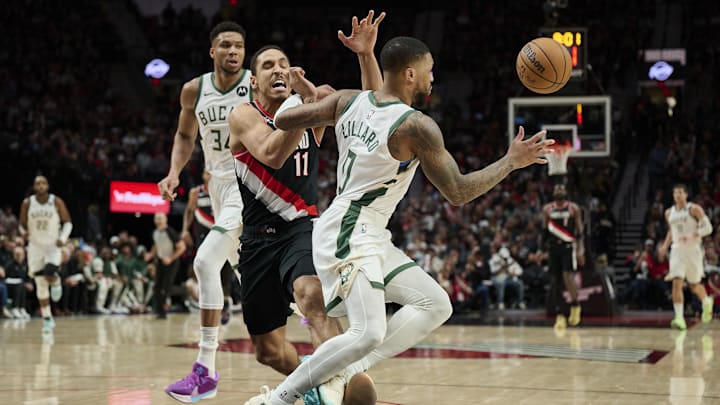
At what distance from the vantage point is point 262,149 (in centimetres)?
545

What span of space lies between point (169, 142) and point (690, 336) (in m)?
14.8

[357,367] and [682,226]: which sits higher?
[682,226]

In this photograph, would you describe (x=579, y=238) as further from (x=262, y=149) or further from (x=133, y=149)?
(x=133, y=149)

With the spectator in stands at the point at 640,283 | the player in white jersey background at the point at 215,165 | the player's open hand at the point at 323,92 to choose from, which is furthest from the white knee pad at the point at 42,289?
the spectator in stands at the point at 640,283

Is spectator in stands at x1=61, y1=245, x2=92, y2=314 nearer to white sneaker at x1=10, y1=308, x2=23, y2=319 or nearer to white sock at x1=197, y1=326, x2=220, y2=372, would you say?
white sneaker at x1=10, y1=308, x2=23, y2=319

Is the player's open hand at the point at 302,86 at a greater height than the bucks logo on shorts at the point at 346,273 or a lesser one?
greater

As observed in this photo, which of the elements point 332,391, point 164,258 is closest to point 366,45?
point 332,391

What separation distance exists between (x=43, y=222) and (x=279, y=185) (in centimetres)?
912

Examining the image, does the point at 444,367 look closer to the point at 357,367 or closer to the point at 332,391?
the point at 357,367

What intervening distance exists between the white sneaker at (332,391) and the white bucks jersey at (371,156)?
2.83 feet

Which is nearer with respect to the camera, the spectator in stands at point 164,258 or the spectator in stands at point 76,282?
the spectator in stands at point 164,258

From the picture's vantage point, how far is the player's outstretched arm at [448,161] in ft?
15.7

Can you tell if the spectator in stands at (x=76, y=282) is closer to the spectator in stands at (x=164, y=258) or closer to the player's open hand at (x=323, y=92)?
the spectator in stands at (x=164, y=258)

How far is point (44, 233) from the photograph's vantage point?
14141mm
